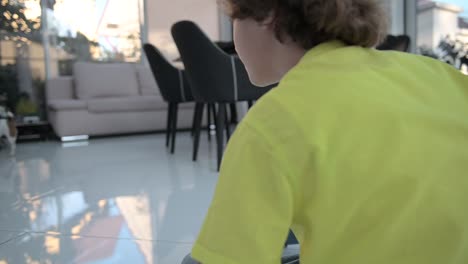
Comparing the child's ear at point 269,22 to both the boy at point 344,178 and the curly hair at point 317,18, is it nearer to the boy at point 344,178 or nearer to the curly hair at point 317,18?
the curly hair at point 317,18

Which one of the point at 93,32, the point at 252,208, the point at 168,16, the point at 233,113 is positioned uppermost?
the point at 168,16

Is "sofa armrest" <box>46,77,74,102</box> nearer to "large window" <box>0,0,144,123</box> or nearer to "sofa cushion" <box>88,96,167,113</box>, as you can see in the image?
"large window" <box>0,0,144,123</box>

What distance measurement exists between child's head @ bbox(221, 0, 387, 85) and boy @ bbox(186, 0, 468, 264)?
0.30ft

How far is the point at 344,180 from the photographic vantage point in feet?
1.26

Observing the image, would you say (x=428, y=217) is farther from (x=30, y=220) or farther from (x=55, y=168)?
(x=55, y=168)

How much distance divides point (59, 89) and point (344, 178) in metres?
5.49

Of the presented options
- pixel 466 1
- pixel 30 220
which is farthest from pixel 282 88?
pixel 466 1

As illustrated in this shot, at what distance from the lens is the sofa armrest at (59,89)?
529 centimetres

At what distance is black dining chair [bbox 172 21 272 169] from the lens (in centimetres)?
248

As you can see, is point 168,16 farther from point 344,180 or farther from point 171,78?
point 344,180

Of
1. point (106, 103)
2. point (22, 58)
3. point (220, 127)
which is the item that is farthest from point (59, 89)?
point (220, 127)

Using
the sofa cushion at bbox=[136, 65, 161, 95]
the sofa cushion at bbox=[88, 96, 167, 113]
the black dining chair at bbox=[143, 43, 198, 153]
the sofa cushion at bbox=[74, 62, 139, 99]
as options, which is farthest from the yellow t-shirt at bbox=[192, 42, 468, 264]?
the sofa cushion at bbox=[136, 65, 161, 95]

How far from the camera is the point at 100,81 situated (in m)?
5.48

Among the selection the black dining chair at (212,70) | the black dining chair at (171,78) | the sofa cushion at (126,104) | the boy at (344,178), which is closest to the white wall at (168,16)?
the sofa cushion at (126,104)
